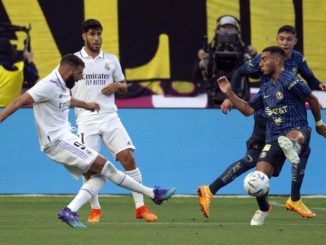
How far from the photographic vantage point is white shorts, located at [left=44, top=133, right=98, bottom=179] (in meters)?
12.9

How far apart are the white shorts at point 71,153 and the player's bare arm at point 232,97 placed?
1.60 metres

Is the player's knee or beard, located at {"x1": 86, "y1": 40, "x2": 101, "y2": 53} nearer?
the player's knee

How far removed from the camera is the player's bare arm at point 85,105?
1365 cm

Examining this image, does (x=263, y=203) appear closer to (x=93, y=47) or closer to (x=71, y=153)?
(x=71, y=153)

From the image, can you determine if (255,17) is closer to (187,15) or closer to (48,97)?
(187,15)

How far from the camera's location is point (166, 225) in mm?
13062

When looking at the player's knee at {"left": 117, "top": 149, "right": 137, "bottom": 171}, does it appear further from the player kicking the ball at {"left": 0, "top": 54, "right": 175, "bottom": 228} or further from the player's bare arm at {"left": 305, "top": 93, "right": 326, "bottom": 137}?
the player's bare arm at {"left": 305, "top": 93, "right": 326, "bottom": 137}

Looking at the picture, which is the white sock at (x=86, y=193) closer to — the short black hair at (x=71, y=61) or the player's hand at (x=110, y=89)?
the short black hair at (x=71, y=61)

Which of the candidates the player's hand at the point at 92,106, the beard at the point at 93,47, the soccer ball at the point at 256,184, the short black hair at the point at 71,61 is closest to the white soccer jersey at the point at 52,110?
the short black hair at the point at 71,61

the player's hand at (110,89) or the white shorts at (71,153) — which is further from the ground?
the player's hand at (110,89)

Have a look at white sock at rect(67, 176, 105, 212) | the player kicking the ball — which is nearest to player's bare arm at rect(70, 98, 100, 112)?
the player kicking the ball

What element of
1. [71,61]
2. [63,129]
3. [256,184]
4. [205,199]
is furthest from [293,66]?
[63,129]

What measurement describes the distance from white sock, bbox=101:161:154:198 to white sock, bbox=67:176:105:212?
0.46 feet

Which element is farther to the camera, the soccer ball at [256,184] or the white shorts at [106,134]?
the white shorts at [106,134]
